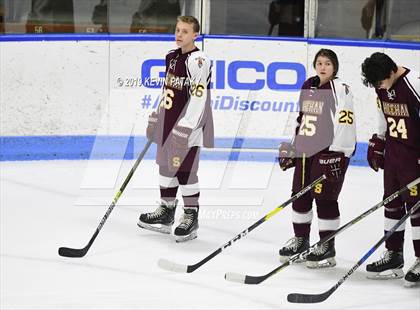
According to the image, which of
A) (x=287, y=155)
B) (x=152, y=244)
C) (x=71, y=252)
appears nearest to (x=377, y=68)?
(x=287, y=155)

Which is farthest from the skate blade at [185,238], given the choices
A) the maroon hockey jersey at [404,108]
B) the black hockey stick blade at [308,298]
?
the maroon hockey jersey at [404,108]

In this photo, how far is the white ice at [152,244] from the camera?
4035mm

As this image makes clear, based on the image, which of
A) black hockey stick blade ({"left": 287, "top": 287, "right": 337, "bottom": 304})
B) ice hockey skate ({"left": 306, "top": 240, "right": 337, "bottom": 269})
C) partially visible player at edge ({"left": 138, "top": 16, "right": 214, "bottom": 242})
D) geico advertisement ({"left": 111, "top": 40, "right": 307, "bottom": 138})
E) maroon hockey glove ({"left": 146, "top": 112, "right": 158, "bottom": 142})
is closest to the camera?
black hockey stick blade ({"left": 287, "top": 287, "right": 337, "bottom": 304})

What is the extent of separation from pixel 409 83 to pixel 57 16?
3727 mm

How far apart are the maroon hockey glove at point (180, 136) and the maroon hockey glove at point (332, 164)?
772 millimetres

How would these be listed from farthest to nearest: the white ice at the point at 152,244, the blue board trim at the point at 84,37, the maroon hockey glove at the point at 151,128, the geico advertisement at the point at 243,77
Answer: the geico advertisement at the point at 243,77 → the blue board trim at the point at 84,37 → the maroon hockey glove at the point at 151,128 → the white ice at the point at 152,244

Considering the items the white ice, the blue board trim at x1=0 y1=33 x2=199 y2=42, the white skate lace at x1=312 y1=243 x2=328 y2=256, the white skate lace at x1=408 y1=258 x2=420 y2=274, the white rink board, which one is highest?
the blue board trim at x1=0 y1=33 x2=199 y2=42

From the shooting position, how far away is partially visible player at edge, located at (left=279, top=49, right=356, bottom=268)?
4.45 meters

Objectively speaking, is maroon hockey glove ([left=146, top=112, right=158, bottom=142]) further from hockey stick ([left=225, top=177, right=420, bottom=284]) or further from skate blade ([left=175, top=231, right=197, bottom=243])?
hockey stick ([left=225, top=177, right=420, bottom=284])

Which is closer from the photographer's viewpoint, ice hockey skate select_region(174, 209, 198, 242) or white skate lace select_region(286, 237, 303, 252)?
white skate lace select_region(286, 237, 303, 252)

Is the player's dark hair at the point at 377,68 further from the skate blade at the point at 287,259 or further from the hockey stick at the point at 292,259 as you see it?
the skate blade at the point at 287,259

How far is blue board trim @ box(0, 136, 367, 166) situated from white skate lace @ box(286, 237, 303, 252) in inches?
95.5

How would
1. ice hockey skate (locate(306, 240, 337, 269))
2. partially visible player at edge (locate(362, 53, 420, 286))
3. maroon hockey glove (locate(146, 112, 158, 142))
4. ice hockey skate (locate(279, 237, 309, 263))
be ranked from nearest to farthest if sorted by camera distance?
partially visible player at edge (locate(362, 53, 420, 286)) < ice hockey skate (locate(306, 240, 337, 269)) < ice hockey skate (locate(279, 237, 309, 263)) < maroon hockey glove (locate(146, 112, 158, 142))

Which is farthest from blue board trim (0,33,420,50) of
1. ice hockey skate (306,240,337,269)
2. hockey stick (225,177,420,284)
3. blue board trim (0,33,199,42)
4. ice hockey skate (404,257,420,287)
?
ice hockey skate (404,257,420,287)
